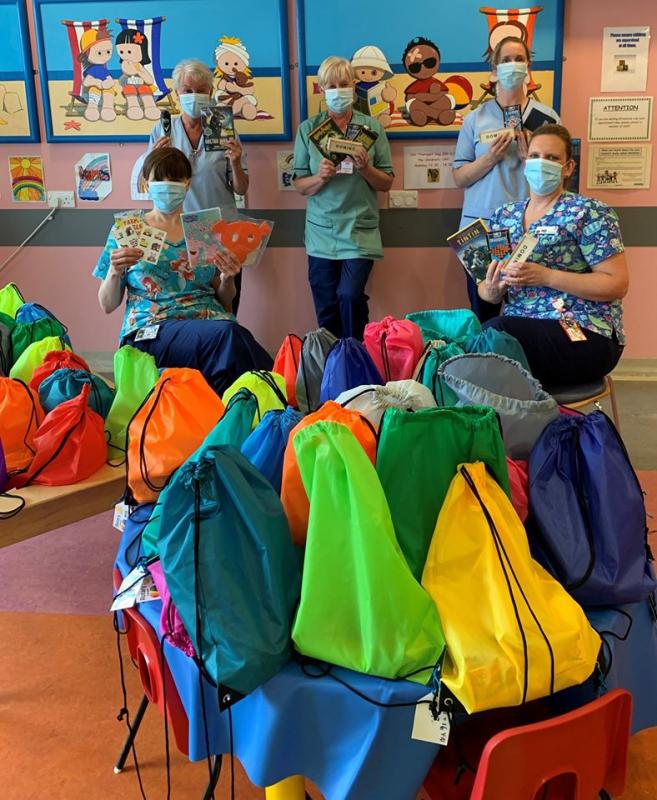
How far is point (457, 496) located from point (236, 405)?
57 cm

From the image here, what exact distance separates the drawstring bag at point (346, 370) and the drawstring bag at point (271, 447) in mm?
508

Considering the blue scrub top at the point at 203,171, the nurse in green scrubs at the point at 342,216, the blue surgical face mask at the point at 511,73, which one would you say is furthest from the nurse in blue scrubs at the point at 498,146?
the blue scrub top at the point at 203,171

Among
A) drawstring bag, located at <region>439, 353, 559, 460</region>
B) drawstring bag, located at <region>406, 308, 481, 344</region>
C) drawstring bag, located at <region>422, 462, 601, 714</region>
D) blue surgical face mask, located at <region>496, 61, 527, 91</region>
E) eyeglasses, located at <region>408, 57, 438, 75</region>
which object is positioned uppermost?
eyeglasses, located at <region>408, 57, 438, 75</region>

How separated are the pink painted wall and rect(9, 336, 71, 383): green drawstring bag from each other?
224 cm

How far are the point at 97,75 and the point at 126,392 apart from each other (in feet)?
10.1

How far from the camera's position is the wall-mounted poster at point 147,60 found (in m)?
4.34

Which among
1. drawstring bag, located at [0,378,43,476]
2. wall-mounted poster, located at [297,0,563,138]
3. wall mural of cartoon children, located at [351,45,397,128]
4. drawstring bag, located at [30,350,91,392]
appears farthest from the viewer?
wall mural of cartoon children, located at [351,45,397,128]

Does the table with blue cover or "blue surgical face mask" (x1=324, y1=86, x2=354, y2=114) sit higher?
"blue surgical face mask" (x1=324, y1=86, x2=354, y2=114)

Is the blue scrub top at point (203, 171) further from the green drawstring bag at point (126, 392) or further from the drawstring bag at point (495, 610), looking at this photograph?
the drawstring bag at point (495, 610)

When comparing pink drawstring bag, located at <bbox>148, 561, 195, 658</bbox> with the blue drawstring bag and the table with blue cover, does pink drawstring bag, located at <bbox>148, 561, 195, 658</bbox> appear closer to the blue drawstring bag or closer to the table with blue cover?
the table with blue cover

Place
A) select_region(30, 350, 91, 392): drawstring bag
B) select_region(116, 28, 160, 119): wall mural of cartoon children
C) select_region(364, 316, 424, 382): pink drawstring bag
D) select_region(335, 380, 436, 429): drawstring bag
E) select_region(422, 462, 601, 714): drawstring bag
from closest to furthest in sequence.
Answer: select_region(422, 462, 601, 714): drawstring bag
select_region(335, 380, 436, 429): drawstring bag
select_region(364, 316, 424, 382): pink drawstring bag
select_region(30, 350, 91, 392): drawstring bag
select_region(116, 28, 160, 119): wall mural of cartoon children

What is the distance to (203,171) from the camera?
4.00m

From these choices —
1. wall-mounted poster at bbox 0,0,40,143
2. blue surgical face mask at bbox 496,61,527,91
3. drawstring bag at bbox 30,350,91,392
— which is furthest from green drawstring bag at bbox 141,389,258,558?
wall-mounted poster at bbox 0,0,40,143

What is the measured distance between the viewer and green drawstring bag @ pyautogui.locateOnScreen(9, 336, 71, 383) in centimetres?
261
